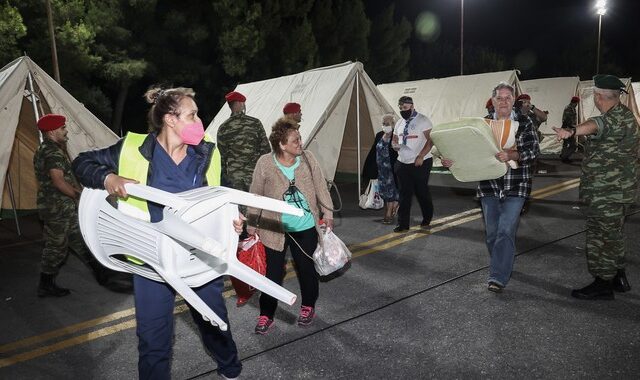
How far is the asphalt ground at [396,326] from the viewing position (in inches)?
126

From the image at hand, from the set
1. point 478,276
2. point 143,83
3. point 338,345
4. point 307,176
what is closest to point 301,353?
point 338,345

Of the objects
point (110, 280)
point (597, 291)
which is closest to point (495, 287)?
point (597, 291)

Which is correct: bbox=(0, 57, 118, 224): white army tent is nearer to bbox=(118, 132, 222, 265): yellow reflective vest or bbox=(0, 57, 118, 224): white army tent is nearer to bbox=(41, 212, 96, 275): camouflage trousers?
bbox=(41, 212, 96, 275): camouflage trousers

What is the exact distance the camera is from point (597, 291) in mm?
4125

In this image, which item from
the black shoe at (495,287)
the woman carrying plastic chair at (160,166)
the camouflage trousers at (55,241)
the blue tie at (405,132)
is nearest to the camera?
the woman carrying plastic chair at (160,166)

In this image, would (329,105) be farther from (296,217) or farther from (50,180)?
(296,217)

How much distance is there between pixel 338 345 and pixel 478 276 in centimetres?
195

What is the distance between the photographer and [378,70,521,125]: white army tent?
13344 millimetres

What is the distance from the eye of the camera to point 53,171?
4.71 metres

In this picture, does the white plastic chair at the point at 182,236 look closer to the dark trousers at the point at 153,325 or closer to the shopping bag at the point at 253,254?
the dark trousers at the point at 153,325

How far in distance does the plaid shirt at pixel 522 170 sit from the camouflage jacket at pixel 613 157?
451mm

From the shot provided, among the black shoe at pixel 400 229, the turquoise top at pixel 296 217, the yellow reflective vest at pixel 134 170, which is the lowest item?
the black shoe at pixel 400 229

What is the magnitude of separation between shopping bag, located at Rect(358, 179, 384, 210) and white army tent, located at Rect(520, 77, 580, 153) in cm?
949

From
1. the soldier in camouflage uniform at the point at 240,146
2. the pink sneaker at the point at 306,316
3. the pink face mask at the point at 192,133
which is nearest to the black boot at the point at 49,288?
the soldier in camouflage uniform at the point at 240,146
